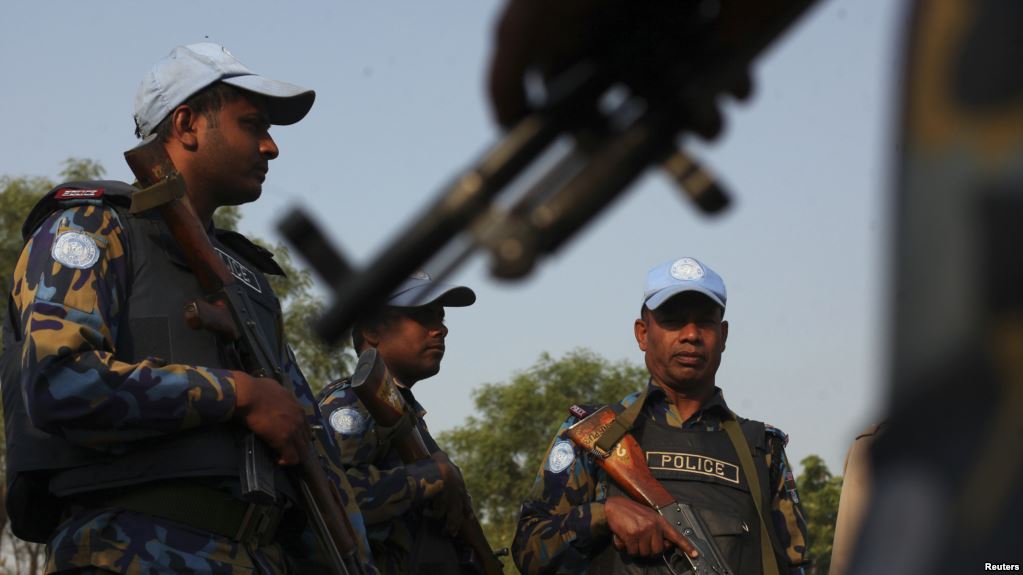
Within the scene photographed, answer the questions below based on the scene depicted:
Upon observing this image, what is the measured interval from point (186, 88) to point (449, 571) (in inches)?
104

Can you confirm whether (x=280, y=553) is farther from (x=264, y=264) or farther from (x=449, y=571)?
(x=449, y=571)

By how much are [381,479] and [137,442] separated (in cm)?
190

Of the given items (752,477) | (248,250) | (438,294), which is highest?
(438,294)

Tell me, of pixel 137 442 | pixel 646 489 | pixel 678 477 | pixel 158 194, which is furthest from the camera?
pixel 678 477

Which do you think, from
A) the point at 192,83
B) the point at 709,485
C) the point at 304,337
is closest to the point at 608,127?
the point at 192,83

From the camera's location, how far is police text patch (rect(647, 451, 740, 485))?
17.8 feet

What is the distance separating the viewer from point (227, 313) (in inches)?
142

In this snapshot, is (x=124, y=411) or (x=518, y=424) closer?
(x=124, y=411)

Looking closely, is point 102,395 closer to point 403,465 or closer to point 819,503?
point 403,465

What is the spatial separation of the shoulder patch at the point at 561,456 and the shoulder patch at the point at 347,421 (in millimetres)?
887

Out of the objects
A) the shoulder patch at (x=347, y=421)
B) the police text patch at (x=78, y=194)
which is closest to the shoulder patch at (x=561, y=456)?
the shoulder patch at (x=347, y=421)

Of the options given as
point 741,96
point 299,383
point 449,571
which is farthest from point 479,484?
point 741,96

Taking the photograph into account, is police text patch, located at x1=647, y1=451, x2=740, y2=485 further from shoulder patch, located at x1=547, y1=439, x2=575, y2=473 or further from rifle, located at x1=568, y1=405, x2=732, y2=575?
shoulder patch, located at x1=547, y1=439, x2=575, y2=473

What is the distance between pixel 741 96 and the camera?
5.38ft
